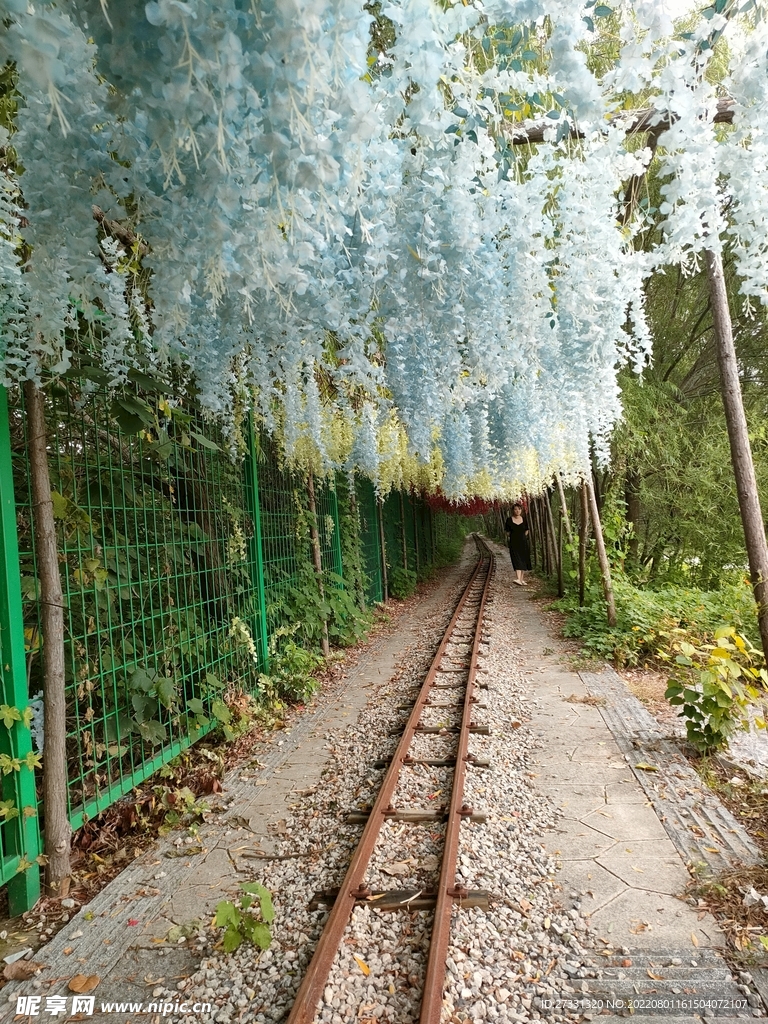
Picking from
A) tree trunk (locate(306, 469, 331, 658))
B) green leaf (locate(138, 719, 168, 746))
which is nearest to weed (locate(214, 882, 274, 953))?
green leaf (locate(138, 719, 168, 746))

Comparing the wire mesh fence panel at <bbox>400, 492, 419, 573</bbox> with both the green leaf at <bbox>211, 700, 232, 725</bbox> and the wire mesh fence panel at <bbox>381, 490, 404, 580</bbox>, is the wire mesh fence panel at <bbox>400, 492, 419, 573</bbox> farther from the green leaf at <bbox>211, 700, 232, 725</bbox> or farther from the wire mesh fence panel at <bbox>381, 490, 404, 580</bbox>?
the green leaf at <bbox>211, 700, 232, 725</bbox>

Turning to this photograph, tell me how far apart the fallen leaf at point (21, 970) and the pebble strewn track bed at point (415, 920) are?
0.63 m

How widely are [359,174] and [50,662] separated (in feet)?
8.37

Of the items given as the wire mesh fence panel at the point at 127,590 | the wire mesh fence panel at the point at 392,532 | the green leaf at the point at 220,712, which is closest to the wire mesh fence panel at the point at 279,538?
the wire mesh fence panel at the point at 127,590

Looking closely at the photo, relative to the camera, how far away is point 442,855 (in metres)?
2.91

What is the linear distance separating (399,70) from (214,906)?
323 cm

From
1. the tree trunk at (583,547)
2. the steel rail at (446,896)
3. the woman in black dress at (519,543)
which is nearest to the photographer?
the steel rail at (446,896)

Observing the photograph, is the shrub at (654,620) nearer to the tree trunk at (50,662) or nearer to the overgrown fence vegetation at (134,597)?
the overgrown fence vegetation at (134,597)

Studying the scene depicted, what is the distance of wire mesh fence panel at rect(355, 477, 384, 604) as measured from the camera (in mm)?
10805

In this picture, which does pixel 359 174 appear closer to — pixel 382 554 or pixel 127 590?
pixel 127 590

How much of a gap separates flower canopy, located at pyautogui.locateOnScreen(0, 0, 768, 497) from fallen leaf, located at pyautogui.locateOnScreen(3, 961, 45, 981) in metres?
2.31

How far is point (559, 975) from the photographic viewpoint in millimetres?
2139

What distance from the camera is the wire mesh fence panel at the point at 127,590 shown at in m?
3.19

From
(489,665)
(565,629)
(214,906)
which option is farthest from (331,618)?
(214,906)
